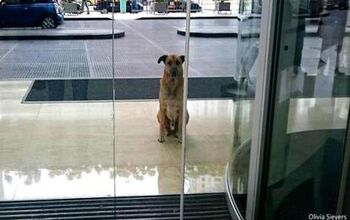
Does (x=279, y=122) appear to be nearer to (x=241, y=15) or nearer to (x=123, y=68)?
(x=241, y=15)

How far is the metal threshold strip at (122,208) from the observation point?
2322 millimetres

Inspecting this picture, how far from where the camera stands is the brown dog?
3385mm

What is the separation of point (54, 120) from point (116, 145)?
34.6 inches

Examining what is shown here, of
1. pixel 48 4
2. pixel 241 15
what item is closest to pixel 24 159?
pixel 241 15

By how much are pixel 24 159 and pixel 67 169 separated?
0.36 metres

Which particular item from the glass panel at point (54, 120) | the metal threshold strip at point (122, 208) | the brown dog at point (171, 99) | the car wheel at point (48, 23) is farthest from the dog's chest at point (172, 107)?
the car wheel at point (48, 23)

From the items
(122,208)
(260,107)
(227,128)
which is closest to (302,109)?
(260,107)

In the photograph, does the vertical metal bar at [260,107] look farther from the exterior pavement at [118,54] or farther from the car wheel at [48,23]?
the car wheel at [48,23]

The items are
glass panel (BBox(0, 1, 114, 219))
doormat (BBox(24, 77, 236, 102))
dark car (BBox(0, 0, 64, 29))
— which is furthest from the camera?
dark car (BBox(0, 0, 64, 29))

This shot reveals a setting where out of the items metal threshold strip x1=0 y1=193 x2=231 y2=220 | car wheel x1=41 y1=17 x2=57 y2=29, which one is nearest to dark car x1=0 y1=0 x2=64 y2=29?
car wheel x1=41 y1=17 x2=57 y2=29

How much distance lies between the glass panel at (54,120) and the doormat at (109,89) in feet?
0.04

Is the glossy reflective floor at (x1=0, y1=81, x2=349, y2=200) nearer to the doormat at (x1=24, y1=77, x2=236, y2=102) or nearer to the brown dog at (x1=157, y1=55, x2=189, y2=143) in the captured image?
the brown dog at (x1=157, y1=55, x2=189, y2=143)

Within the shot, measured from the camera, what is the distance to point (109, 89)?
5.22 meters

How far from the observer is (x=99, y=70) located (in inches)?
251
